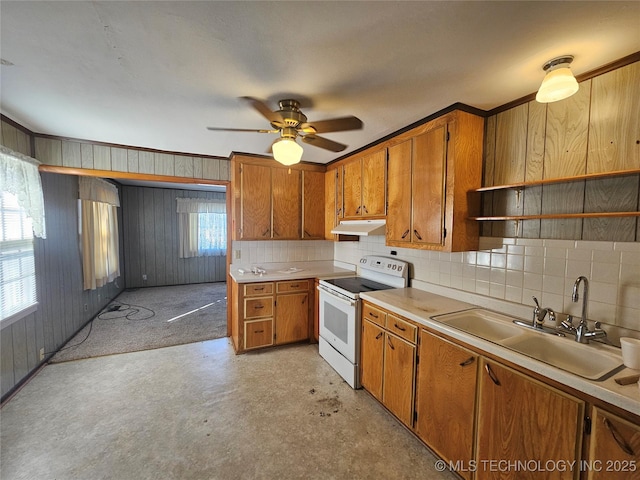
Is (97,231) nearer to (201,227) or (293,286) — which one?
(201,227)

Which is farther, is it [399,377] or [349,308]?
[349,308]

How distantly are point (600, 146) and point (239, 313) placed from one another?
3211mm

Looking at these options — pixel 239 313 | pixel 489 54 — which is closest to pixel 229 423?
pixel 239 313

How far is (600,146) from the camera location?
1.46 metres

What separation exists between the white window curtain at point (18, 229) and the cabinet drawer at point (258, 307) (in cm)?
196

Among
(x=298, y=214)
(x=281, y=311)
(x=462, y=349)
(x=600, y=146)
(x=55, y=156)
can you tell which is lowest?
(x=281, y=311)

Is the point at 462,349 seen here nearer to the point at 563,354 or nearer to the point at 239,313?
the point at 563,354

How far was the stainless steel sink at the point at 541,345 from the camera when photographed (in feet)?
4.10

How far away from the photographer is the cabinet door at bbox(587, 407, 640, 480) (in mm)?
936

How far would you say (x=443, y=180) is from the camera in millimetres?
1976

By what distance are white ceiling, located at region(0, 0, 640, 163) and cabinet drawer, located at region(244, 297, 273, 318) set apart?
193 centimetres

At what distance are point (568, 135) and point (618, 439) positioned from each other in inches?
61.0

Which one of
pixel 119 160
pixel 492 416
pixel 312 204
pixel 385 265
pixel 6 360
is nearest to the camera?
pixel 492 416

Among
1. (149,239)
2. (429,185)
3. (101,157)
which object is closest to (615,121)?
(429,185)
